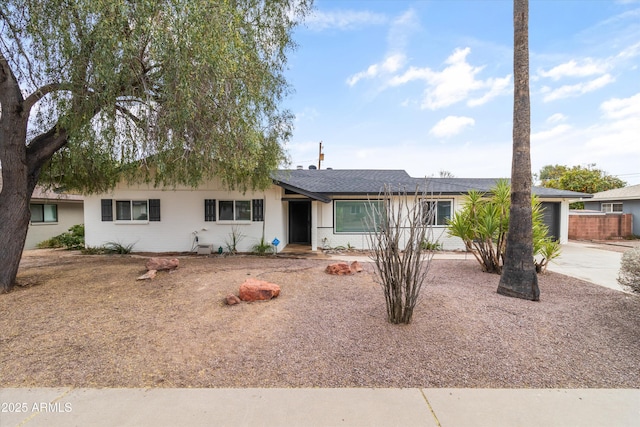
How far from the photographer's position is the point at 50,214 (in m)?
15.9

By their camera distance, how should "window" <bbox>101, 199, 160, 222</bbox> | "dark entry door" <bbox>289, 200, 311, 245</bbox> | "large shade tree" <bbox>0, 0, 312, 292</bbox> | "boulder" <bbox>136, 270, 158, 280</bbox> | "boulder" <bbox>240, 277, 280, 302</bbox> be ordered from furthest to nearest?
"dark entry door" <bbox>289, 200, 311, 245</bbox> → "window" <bbox>101, 199, 160, 222</bbox> → "boulder" <bbox>136, 270, 158, 280</bbox> → "boulder" <bbox>240, 277, 280, 302</bbox> → "large shade tree" <bbox>0, 0, 312, 292</bbox>

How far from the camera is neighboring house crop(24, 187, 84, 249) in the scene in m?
14.7

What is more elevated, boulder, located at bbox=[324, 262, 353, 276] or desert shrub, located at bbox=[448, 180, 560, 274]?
desert shrub, located at bbox=[448, 180, 560, 274]

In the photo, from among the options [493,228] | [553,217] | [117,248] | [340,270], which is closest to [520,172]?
[493,228]

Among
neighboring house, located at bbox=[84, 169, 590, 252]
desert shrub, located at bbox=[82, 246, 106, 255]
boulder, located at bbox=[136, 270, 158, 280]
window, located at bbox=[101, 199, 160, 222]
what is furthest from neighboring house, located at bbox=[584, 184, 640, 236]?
desert shrub, located at bbox=[82, 246, 106, 255]

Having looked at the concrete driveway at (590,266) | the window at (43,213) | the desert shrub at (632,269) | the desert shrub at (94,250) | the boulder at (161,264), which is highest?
the window at (43,213)

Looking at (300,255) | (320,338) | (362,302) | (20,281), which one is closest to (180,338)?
(320,338)

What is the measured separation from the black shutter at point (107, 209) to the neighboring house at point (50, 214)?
15.3 feet

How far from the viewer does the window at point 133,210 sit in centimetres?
1176

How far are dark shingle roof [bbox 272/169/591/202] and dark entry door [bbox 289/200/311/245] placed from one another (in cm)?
131

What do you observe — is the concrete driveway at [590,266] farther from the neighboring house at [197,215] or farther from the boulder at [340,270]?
the boulder at [340,270]

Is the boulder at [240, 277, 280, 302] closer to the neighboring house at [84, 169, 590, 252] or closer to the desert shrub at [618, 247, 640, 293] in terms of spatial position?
the desert shrub at [618, 247, 640, 293]

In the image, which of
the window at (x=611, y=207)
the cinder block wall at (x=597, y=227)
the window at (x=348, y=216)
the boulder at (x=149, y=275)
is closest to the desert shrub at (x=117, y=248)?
the boulder at (x=149, y=275)

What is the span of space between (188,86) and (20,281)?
593 centimetres
